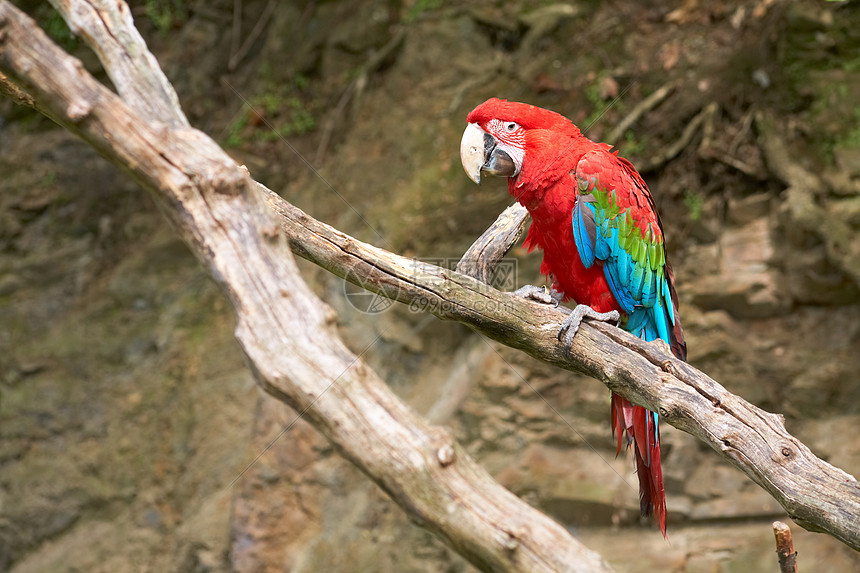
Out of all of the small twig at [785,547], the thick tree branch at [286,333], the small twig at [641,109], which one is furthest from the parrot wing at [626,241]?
the small twig at [641,109]

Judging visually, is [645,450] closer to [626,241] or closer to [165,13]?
[626,241]

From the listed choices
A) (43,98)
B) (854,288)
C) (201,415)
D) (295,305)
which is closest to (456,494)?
(295,305)

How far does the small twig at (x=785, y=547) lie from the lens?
1.48m

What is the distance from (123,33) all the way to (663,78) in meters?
3.82

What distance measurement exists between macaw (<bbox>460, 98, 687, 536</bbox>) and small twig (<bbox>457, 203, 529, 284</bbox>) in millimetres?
127

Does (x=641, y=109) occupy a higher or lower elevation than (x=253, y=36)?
higher

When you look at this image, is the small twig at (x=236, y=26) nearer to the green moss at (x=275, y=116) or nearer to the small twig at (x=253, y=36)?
the small twig at (x=253, y=36)

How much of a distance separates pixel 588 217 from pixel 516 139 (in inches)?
17.2

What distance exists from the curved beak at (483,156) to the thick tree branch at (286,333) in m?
1.45

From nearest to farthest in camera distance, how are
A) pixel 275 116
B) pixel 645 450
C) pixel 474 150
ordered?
pixel 645 450
pixel 474 150
pixel 275 116

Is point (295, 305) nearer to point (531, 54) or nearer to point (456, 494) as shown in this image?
point (456, 494)

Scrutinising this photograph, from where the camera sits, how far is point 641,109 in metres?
4.34

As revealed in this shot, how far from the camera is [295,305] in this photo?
1.34 metres

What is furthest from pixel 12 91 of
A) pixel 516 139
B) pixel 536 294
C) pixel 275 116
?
pixel 275 116
